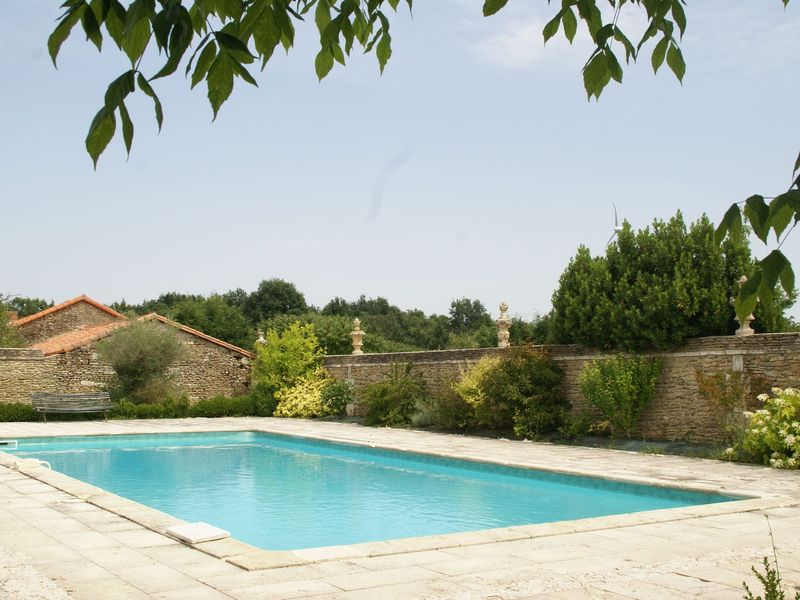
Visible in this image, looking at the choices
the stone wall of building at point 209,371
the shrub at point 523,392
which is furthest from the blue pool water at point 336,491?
the stone wall of building at point 209,371

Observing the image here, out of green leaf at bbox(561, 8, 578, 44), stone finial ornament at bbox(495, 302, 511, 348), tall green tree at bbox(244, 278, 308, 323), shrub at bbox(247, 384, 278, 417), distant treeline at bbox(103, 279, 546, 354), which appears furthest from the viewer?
tall green tree at bbox(244, 278, 308, 323)

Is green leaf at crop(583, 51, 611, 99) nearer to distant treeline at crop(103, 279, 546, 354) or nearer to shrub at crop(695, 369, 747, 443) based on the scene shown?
shrub at crop(695, 369, 747, 443)

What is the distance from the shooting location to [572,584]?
502cm

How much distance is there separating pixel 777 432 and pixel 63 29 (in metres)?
11.2

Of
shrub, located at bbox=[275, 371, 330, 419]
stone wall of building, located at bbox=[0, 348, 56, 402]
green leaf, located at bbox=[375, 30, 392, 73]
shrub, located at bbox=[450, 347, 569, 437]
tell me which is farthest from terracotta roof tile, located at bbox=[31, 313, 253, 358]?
green leaf, located at bbox=[375, 30, 392, 73]

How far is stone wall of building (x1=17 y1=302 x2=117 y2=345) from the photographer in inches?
1197

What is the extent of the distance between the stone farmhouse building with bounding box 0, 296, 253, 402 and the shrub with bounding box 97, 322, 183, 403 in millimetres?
599

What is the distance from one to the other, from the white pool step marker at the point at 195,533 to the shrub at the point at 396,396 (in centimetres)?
1271

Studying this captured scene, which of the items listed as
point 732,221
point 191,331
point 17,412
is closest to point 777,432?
point 732,221

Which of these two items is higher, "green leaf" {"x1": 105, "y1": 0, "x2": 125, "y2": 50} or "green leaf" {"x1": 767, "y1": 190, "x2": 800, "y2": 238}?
"green leaf" {"x1": 105, "y1": 0, "x2": 125, "y2": 50}

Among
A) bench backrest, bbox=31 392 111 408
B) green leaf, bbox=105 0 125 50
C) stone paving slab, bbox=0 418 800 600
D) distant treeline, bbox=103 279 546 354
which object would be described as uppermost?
distant treeline, bbox=103 279 546 354

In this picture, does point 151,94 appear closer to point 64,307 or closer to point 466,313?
point 64,307

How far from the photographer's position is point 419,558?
19.0ft

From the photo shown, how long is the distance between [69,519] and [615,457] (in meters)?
8.19
